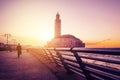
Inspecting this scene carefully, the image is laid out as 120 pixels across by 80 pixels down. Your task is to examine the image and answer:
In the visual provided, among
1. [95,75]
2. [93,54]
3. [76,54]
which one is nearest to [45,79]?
[76,54]

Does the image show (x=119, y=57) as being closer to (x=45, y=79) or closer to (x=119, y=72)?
(x=119, y=72)

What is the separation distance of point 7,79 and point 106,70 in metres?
4.27

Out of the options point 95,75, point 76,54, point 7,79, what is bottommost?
point 7,79

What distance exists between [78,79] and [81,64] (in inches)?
64.0

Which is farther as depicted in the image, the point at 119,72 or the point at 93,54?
the point at 93,54

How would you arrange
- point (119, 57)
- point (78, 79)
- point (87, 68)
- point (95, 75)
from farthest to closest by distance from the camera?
point (78, 79)
point (87, 68)
point (95, 75)
point (119, 57)

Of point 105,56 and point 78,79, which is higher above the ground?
point 105,56

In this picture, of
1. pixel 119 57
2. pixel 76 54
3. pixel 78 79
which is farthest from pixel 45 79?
pixel 119 57

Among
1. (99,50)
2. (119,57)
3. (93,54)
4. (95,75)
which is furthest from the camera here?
(95,75)

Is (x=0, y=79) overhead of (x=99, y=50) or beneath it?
beneath

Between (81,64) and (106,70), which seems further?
(81,64)

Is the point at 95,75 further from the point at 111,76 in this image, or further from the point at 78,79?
the point at 78,79

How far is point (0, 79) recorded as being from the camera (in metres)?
7.42

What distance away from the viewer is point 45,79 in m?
7.31
